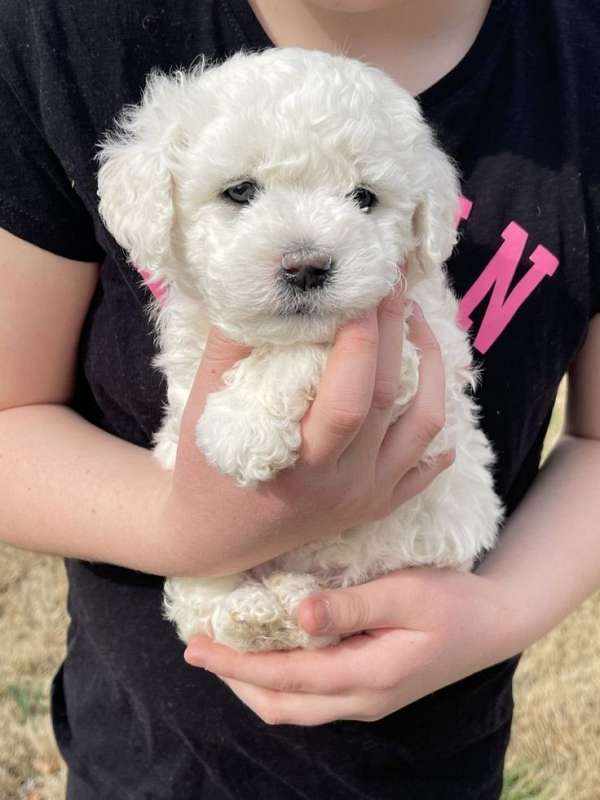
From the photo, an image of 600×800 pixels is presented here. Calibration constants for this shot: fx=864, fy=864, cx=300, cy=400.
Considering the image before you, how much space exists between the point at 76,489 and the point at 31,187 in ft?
2.05

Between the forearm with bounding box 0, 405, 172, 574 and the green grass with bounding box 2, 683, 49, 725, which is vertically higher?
the forearm with bounding box 0, 405, 172, 574

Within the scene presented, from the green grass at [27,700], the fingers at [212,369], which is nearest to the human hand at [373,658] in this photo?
the fingers at [212,369]

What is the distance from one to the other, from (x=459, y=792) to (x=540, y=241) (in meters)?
1.28

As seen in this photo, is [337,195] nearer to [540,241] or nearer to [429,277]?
[429,277]

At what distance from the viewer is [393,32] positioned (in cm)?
184

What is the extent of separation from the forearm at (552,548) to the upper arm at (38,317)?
1.05 m

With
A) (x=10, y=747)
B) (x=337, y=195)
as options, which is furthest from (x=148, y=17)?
(x=10, y=747)

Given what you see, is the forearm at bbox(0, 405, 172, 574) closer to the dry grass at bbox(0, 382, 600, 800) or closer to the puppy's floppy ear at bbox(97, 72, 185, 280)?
the puppy's floppy ear at bbox(97, 72, 185, 280)

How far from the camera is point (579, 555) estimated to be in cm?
198

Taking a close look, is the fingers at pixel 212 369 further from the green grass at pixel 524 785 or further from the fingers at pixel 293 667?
the green grass at pixel 524 785

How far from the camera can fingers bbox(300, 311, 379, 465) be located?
1337 mm

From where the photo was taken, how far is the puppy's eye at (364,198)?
58.4 inches

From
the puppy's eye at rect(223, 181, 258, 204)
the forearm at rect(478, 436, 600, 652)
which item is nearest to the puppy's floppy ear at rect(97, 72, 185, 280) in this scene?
the puppy's eye at rect(223, 181, 258, 204)

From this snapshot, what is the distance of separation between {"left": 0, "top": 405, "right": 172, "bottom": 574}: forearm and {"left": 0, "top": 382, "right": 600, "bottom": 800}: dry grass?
5.54ft
